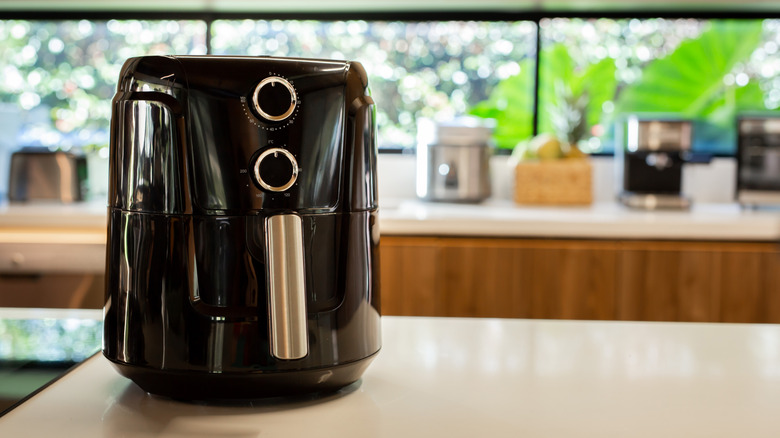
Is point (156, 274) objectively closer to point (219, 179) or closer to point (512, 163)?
point (219, 179)

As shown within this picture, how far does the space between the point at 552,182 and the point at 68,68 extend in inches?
74.6

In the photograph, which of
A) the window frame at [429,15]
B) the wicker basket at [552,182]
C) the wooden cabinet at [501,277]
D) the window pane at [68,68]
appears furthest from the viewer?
the window pane at [68,68]

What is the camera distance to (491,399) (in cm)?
52

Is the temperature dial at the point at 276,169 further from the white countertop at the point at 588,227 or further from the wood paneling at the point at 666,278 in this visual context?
the wood paneling at the point at 666,278

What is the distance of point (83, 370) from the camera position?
23.0 inches

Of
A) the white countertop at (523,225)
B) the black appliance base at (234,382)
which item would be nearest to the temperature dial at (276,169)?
the black appliance base at (234,382)

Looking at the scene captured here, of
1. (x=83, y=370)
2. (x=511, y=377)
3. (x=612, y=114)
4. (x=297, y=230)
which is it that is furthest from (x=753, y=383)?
(x=612, y=114)

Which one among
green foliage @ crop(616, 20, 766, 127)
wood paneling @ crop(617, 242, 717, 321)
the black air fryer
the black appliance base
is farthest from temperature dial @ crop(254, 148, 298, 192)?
green foliage @ crop(616, 20, 766, 127)

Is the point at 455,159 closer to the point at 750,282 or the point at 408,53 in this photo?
the point at 408,53

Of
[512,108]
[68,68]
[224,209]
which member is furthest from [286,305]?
[68,68]

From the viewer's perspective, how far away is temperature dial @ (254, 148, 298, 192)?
1.51ft

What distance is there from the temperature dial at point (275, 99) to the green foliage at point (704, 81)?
8.43 feet

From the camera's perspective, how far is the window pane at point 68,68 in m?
2.94

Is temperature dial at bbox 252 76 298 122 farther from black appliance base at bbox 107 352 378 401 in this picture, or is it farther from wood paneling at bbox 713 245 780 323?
wood paneling at bbox 713 245 780 323
